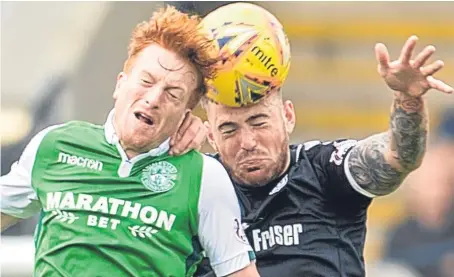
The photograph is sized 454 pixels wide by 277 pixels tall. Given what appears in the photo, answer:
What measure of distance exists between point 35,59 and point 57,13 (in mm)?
291

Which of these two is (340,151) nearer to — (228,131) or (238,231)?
(228,131)

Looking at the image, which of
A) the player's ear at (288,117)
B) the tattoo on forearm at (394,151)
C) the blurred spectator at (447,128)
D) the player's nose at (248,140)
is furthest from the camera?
the blurred spectator at (447,128)

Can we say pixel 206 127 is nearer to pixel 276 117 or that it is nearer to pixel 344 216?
pixel 276 117

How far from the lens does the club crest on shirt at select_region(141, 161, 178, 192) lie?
10.1 ft

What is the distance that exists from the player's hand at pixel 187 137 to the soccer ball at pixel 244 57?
0.49ft

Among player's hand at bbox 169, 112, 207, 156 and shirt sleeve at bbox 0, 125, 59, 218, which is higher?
player's hand at bbox 169, 112, 207, 156

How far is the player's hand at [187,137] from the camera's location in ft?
10.3

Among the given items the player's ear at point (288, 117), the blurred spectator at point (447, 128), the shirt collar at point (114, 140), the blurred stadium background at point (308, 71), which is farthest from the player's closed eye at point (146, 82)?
the blurred spectator at point (447, 128)

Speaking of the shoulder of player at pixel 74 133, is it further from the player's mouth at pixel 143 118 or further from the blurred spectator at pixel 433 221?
the blurred spectator at pixel 433 221

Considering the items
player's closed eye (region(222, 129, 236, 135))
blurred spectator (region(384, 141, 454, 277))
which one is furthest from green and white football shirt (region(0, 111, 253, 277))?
blurred spectator (region(384, 141, 454, 277))

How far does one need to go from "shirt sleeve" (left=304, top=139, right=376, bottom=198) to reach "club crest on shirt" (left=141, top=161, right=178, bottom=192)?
0.53 meters

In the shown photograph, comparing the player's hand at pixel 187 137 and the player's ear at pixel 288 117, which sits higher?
the player's hand at pixel 187 137

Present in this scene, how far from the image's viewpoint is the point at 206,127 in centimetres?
338

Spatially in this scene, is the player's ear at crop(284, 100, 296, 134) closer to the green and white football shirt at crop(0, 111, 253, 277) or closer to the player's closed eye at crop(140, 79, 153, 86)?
the green and white football shirt at crop(0, 111, 253, 277)
